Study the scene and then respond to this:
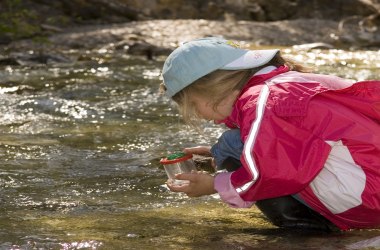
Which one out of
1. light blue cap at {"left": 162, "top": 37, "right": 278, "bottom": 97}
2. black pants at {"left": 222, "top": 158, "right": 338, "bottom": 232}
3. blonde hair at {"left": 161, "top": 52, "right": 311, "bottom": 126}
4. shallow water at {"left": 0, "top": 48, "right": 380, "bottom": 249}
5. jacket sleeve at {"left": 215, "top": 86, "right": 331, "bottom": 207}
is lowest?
shallow water at {"left": 0, "top": 48, "right": 380, "bottom": 249}

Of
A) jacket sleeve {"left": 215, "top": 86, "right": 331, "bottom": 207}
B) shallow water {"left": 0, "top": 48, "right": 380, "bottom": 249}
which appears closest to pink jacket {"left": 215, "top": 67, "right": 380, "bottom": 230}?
jacket sleeve {"left": 215, "top": 86, "right": 331, "bottom": 207}

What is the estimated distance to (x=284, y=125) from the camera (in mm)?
2920

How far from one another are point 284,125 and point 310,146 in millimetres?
116

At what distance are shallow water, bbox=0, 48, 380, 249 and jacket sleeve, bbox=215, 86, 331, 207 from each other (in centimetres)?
24

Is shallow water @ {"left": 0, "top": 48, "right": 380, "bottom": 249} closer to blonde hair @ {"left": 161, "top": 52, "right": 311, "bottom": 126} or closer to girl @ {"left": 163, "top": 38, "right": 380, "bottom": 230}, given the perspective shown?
girl @ {"left": 163, "top": 38, "right": 380, "bottom": 230}

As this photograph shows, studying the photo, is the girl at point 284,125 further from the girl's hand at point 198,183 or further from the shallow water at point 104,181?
the shallow water at point 104,181

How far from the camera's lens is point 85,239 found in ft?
9.86

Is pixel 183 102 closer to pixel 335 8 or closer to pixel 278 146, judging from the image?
pixel 278 146

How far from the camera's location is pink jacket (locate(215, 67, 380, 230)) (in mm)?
2900

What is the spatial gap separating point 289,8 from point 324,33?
133 inches

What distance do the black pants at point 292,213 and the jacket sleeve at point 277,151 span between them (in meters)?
0.23

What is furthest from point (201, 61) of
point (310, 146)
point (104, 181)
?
point (104, 181)

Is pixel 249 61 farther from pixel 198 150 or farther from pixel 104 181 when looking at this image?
pixel 104 181

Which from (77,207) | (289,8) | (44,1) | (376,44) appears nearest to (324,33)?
(376,44)
